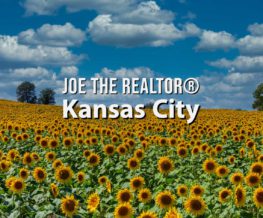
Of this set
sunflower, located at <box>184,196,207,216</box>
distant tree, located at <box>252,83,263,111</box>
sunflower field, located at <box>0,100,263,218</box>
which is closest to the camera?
sunflower, located at <box>184,196,207,216</box>

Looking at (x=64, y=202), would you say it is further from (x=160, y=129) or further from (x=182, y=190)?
(x=160, y=129)

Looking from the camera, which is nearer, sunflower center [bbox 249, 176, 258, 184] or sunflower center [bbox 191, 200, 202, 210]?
sunflower center [bbox 191, 200, 202, 210]

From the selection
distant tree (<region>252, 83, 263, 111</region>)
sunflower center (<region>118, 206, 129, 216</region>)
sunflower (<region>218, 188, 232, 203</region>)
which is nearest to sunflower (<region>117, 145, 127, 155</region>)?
sunflower (<region>218, 188, 232, 203</region>)

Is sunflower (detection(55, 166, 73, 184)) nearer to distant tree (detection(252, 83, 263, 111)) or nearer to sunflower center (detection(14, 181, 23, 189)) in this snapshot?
sunflower center (detection(14, 181, 23, 189))

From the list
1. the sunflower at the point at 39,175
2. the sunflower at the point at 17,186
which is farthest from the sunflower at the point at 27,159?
the sunflower at the point at 17,186

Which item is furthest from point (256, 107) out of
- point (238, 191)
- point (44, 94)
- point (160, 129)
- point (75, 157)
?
point (238, 191)

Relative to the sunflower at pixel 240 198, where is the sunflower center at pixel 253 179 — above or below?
above

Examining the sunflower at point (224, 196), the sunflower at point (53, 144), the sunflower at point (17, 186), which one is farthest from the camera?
the sunflower at point (53, 144)

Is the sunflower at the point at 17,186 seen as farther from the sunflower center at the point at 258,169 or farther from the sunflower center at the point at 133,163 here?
the sunflower center at the point at 258,169

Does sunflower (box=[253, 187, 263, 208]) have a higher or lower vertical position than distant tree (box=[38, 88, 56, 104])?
lower

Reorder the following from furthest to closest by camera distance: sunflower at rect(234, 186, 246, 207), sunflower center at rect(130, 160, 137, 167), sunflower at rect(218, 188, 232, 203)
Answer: sunflower center at rect(130, 160, 137, 167)
sunflower at rect(218, 188, 232, 203)
sunflower at rect(234, 186, 246, 207)

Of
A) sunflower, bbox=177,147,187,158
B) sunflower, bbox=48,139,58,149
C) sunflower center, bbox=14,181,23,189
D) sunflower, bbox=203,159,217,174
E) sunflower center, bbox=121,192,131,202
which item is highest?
sunflower, bbox=48,139,58,149

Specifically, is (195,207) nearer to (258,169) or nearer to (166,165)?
(258,169)

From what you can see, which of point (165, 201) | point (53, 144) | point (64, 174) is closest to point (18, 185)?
point (64, 174)
